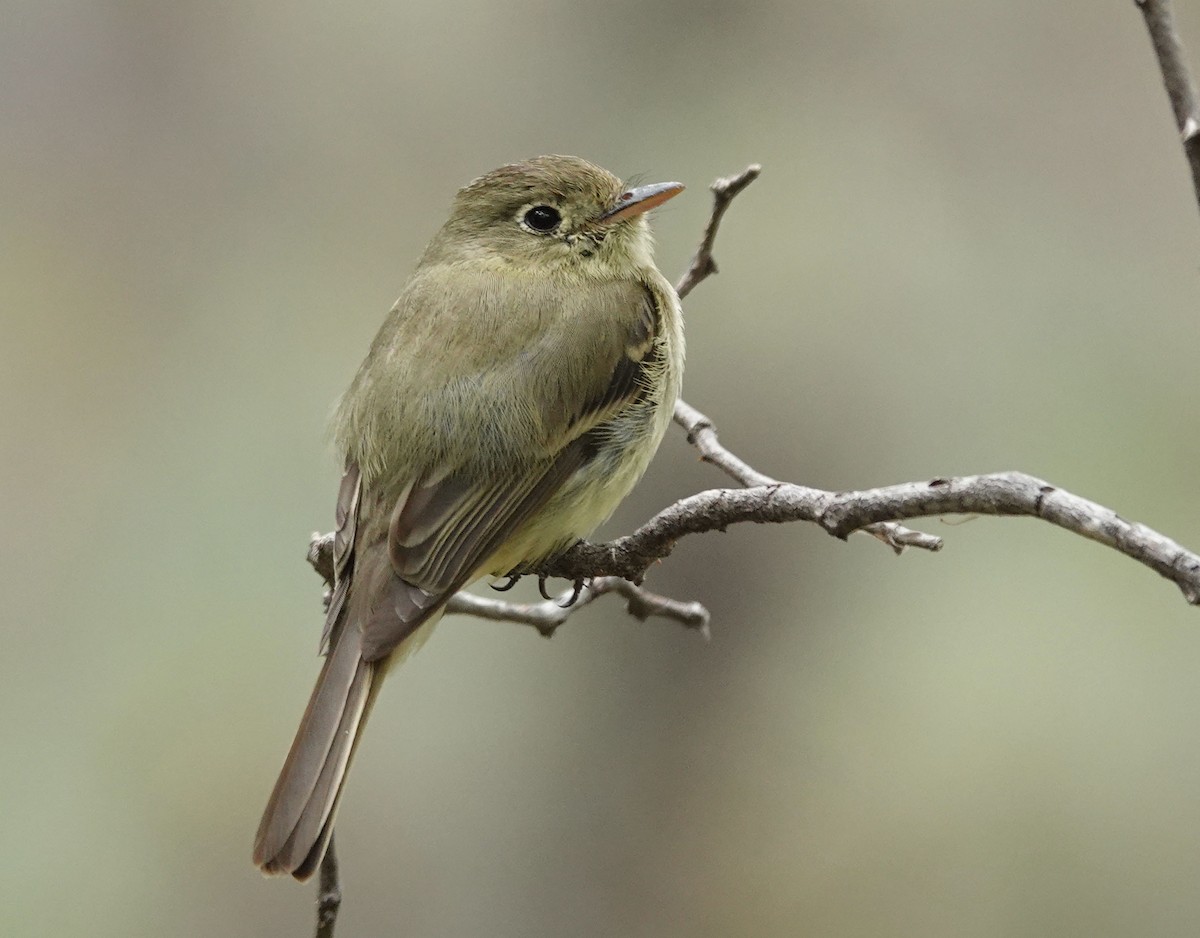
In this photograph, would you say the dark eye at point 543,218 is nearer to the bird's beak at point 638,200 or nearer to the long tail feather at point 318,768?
the bird's beak at point 638,200

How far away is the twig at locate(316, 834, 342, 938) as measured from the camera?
8.50 feet

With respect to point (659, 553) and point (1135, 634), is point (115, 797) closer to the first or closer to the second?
point (659, 553)

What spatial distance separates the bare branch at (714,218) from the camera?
9.68 ft

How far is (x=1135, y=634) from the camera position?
4.61 metres

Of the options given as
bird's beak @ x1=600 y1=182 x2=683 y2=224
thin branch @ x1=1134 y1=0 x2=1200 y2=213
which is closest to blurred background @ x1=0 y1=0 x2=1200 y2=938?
bird's beak @ x1=600 y1=182 x2=683 y2=224

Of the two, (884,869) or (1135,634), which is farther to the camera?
(884,869)

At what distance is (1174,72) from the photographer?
1.87 meters

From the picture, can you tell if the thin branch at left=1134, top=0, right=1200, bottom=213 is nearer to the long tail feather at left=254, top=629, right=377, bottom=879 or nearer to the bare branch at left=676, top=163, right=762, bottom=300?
the bare branch at left=676, top=163, right=762, bottom=300

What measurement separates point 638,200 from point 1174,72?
6.43 ft

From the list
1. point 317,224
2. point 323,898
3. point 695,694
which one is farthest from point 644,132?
point 323,898

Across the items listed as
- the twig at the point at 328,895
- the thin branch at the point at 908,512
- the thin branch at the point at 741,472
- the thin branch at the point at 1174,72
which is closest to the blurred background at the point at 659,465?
the thin branch at the point at 741,472

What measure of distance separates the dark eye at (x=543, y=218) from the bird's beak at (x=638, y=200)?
0.13m

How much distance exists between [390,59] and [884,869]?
366 cm

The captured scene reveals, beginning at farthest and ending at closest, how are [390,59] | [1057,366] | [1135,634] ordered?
[390,59] → [1057,366] → [1135,634]
